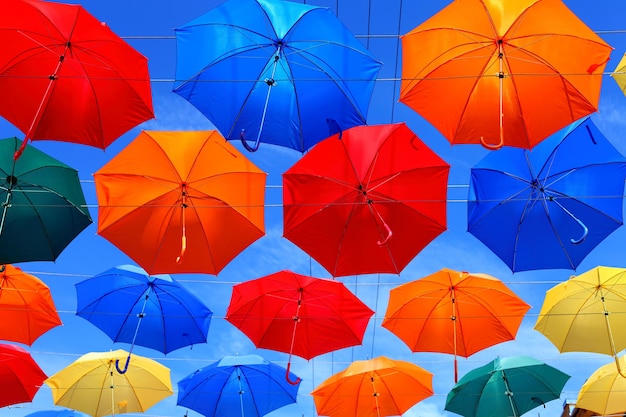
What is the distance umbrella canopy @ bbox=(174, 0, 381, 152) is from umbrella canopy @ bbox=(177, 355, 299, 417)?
543 centimetres

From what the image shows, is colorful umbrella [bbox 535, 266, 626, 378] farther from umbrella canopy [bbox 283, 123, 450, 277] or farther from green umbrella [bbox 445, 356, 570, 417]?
umbrella canopy [bbox 283, 123, 450, 277]

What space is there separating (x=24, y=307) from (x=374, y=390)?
620 centimetres

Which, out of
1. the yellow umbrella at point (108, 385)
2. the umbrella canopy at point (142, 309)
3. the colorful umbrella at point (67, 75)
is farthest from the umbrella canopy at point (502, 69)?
the yellow umbrella at point (108, 385)

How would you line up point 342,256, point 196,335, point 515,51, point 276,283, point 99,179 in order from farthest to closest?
point 196,335 < point 276,283 < point 342,256 < point 99,179 < point 515,51

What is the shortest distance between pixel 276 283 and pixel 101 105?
4085mm

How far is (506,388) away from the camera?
11422 millimetres

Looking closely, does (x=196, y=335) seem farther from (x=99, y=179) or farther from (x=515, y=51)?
(x=515, y=51)

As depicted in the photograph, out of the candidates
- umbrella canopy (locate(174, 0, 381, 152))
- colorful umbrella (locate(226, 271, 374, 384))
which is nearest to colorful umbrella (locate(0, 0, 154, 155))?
umbrella canopy (locate(174, 0, 381, 152))

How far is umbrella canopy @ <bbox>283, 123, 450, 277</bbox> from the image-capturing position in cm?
804

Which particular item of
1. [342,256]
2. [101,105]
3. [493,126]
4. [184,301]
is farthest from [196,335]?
[493,126]

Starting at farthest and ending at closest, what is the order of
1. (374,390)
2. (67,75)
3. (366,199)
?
(374,390) → (366,199) → (67,75)

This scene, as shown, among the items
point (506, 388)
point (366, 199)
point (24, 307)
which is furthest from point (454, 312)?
point (24, 307)

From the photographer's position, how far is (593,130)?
335 inches

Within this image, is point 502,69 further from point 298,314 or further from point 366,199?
point 298,314
